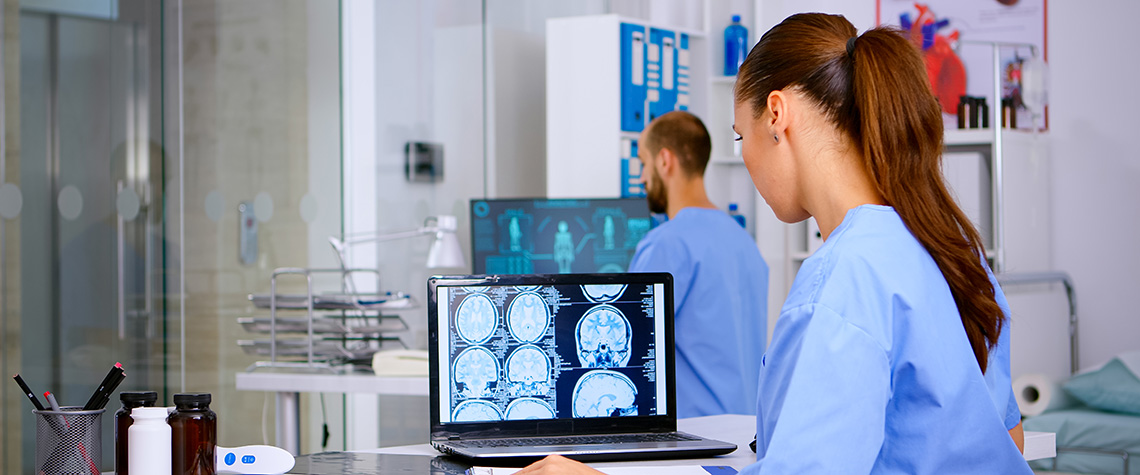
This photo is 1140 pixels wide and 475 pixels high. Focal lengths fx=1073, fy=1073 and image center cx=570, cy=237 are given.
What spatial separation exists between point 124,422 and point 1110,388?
367 cm

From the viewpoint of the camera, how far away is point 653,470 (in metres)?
1.58

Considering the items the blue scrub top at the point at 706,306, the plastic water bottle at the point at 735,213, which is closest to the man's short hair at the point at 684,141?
the blue scrub top at the point at 706,306

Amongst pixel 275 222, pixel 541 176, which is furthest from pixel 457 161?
pixel 275 222

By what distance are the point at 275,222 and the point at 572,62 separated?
4.50 feet

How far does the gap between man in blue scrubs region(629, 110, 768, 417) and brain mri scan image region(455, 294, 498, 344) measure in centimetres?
80

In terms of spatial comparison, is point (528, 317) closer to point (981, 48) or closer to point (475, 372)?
point (475, 372)

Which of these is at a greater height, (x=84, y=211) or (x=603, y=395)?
(x=84, y=211)

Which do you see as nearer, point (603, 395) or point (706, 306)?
point (603, 395)

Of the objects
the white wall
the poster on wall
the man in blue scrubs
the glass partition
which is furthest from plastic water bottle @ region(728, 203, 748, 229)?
the man in blue scrubs

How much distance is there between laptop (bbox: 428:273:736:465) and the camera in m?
1.75

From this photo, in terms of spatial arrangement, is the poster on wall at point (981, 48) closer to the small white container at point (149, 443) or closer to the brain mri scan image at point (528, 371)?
the brain mri scan image at point (528, 371)

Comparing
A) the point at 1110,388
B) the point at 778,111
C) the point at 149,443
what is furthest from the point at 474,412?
the point at 1110,388

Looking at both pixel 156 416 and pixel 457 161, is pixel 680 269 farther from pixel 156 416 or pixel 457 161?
pixel 457 161

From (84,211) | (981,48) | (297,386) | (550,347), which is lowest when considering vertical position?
(297,386)
